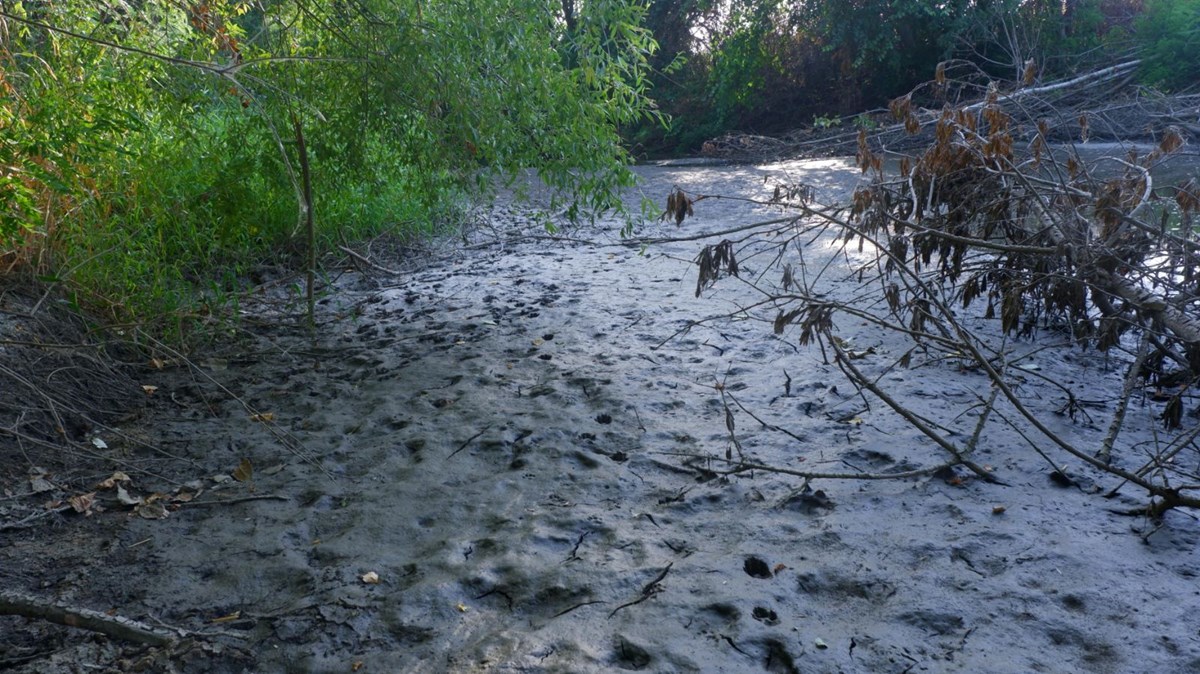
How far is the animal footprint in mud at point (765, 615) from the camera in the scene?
2525 mm

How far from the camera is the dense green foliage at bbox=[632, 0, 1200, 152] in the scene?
1282cm

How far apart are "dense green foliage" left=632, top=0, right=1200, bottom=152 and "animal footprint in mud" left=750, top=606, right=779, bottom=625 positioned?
10.7m

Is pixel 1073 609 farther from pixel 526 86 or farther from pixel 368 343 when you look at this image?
pixel 368 343

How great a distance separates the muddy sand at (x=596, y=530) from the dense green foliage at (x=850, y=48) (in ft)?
29.4

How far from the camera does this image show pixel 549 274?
259 inches

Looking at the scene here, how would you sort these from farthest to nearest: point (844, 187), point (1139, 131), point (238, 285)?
point (1139, 131), point (844, 187), point (238, 285)

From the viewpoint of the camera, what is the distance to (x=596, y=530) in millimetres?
3062

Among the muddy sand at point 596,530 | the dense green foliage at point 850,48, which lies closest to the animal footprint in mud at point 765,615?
the muddy sand at point 596,530

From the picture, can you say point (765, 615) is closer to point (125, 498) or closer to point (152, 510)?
point (152, 510)

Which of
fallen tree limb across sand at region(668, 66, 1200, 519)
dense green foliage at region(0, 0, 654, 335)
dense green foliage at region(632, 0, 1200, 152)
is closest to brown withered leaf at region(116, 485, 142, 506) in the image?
dense green foliage at region(0, 0, 654, 335)

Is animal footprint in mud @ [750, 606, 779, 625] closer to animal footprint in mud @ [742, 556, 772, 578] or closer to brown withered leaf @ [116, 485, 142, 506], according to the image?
animal footprint in mud @ [742, 556, 772, 578]

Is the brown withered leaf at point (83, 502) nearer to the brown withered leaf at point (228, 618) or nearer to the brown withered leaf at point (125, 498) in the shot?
the brown withered leaf at point (125, 498)

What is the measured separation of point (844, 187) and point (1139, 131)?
3536 millimetres

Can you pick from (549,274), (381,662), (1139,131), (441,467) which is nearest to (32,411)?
(441,467)
